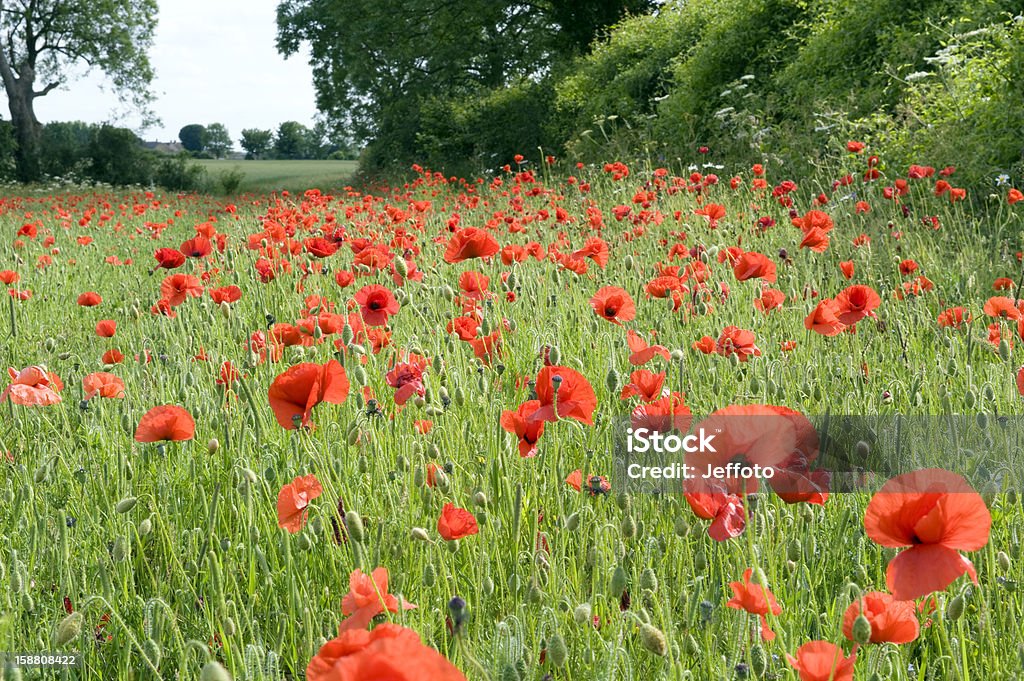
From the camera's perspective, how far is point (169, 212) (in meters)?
13.0

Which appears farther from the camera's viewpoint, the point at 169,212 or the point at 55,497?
the point at 169,212

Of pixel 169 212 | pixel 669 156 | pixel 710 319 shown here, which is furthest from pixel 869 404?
pixel 169 212

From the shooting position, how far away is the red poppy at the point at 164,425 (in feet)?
5.23

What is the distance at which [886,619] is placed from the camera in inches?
39.6

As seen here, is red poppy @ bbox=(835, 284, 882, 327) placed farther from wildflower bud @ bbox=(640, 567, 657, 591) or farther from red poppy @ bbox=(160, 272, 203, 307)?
red poppy @ bbox=(160, 272, 203, 307)

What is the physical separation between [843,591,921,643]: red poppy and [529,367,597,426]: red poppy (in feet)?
1.73

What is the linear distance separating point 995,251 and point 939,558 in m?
4.18

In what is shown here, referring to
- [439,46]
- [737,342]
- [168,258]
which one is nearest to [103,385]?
[168,258]

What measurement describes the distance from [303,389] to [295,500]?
182mm

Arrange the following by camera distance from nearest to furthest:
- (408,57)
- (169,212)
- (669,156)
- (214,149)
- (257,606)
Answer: (257,606) < (669,156) < (169,212) < (408,57) < (214,149)

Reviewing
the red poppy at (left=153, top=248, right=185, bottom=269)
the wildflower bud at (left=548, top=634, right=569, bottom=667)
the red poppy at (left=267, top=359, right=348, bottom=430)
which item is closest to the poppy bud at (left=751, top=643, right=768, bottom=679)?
the wildflower bud at (left=548, top=634, right=569, bottom=667)

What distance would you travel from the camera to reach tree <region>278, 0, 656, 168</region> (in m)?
20.5

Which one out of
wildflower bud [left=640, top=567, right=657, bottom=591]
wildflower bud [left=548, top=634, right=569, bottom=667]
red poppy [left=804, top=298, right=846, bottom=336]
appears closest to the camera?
wildflower bud [left=548, top=634, right=569, bottom=667]

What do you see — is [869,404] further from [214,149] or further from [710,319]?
[214,149]
